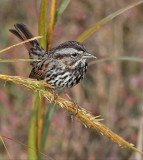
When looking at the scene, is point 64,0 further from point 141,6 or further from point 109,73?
point 141,6

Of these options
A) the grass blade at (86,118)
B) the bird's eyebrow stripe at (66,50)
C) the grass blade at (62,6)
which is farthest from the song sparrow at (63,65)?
the grass blade at (86,118)

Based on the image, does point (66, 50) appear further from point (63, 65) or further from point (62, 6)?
point (62, 6)

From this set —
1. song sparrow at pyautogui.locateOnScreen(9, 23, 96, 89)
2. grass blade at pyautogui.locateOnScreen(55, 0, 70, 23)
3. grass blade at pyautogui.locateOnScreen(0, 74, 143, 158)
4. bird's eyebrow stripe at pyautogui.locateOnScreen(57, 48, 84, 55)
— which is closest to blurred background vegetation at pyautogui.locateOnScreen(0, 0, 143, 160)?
song sparrow at pyautogui.locateOnScreen(9, 23, 96, 89)

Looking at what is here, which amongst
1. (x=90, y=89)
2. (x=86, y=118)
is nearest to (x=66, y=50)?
(x=86, y=118)

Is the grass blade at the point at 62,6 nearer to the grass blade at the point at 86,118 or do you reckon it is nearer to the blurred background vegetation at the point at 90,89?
the grass blade at the point at 86,118

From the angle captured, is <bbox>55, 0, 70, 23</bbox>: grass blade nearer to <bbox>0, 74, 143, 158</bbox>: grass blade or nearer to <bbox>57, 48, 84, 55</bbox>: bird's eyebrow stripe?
<bbox>57, 48, 84, 55</bbox>: bird's eyebrow stripe
